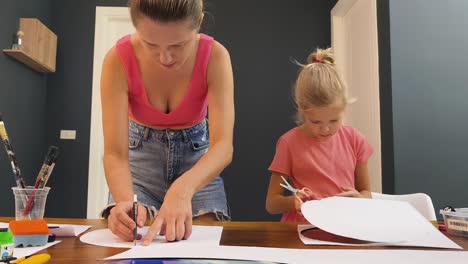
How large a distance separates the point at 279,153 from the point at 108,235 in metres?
0.81

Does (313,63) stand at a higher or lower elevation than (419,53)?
lower

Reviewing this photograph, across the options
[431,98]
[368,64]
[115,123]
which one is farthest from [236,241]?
[368,64]

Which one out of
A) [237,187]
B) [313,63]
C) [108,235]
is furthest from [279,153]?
[237,187]

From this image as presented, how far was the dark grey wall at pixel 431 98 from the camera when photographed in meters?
2.10

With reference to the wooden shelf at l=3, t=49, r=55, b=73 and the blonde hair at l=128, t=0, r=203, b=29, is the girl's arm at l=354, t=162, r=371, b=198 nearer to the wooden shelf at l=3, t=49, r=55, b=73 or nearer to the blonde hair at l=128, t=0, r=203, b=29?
the blonde hair at l=128, t=0, r=203, b=29

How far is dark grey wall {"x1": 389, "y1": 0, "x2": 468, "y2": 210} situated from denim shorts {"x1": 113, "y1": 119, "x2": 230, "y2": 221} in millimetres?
1340

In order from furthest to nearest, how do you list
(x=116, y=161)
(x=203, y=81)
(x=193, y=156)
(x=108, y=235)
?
1. (x=193, y=156)
2. (x=203, y=81)
3. (x=116, y=161)
4. (x=108, y=235)

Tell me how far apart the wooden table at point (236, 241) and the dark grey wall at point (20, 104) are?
6.70 feet

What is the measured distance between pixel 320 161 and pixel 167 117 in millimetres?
612

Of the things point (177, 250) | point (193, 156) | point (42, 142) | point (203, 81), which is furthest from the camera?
point (42, 142)

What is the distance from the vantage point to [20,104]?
2.88 m

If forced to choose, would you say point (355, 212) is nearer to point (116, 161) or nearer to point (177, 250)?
point (177, 250)

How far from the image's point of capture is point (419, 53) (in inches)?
85.0

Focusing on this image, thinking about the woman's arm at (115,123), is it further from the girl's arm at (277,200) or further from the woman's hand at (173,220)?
the girl's arm at (277,200)
